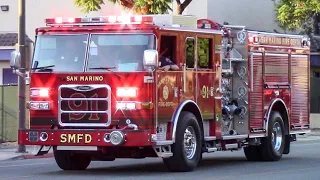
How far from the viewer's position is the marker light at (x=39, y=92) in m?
16.0

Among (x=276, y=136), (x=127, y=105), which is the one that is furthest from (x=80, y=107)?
(x=276, y=136)

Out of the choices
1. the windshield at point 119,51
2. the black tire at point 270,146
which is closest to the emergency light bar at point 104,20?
the windshield at point 119,51

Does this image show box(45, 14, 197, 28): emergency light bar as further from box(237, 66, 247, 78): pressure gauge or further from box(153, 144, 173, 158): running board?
box(237, 66, 247, 78): pressure gauge

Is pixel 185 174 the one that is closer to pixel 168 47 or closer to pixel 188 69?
pixel 188 69

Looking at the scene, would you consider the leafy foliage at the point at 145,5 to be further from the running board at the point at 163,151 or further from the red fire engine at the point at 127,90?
the running board at the point at 163,151

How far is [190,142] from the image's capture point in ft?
54.3

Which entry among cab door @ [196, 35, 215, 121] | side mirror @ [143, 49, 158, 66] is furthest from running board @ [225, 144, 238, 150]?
side mirror @ [143, 49, 158, 66]

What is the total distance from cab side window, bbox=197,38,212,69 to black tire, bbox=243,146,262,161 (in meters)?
3.44

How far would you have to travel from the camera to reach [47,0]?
1437 inches

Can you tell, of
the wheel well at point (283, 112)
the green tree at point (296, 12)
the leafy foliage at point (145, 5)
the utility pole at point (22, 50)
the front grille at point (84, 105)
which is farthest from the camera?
the green tree at point (296, 12)

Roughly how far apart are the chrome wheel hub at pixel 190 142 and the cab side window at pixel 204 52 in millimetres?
1373

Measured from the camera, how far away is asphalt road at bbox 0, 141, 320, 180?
15.7 metres

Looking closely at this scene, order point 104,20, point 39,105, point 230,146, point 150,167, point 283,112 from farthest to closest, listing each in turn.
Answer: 1. point 283,112
2. point 230,146
3. point 150,167
4. point 104,20
5. point 39,105

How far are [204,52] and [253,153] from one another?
3.89m
